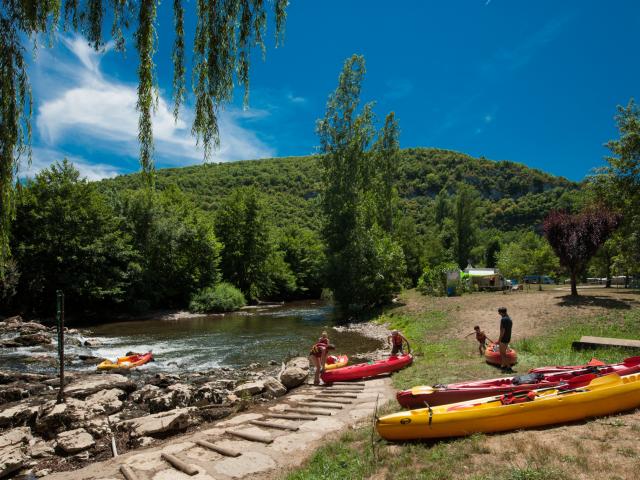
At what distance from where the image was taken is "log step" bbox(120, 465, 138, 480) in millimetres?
6197

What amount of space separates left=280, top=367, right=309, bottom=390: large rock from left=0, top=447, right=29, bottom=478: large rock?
6283 millimetres

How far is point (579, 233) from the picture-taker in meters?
22.1

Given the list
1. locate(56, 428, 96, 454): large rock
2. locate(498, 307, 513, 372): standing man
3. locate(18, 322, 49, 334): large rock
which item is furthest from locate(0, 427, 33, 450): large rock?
locate(18, 322, 49, 334): large rock

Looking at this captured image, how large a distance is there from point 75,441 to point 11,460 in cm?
106

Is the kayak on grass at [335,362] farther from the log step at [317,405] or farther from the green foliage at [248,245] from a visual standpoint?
the green foliage at [248,245]

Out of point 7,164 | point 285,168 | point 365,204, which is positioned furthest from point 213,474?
point 285,168

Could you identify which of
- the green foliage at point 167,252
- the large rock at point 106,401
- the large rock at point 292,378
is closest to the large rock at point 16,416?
the large rock at point 106,401

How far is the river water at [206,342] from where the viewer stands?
53.3 ft

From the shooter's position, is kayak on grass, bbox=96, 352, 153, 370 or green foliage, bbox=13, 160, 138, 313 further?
green foliage, bbox=13, 160, 138, 313

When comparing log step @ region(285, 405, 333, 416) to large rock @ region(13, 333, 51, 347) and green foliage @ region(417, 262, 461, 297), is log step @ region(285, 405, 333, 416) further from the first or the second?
green foliage @ region(417, 262, 461, 297)

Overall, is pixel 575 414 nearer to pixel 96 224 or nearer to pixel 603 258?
pixel 96 224

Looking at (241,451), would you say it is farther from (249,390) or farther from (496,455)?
(249,390)

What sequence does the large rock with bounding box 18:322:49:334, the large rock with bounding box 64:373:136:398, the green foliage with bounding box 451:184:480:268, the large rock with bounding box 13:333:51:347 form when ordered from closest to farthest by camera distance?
the large rock with bounding box 64:373:136:398 → the large rock with bounding box 13:333:51:347 → the large rock with bounding box 18:322:49:334 → the green foliage with bounding box 451:184:480:268

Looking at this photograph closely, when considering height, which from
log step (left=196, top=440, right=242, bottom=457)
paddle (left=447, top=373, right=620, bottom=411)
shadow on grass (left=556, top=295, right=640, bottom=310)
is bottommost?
log step (left=196, top=440, right=242, bottom=457)
